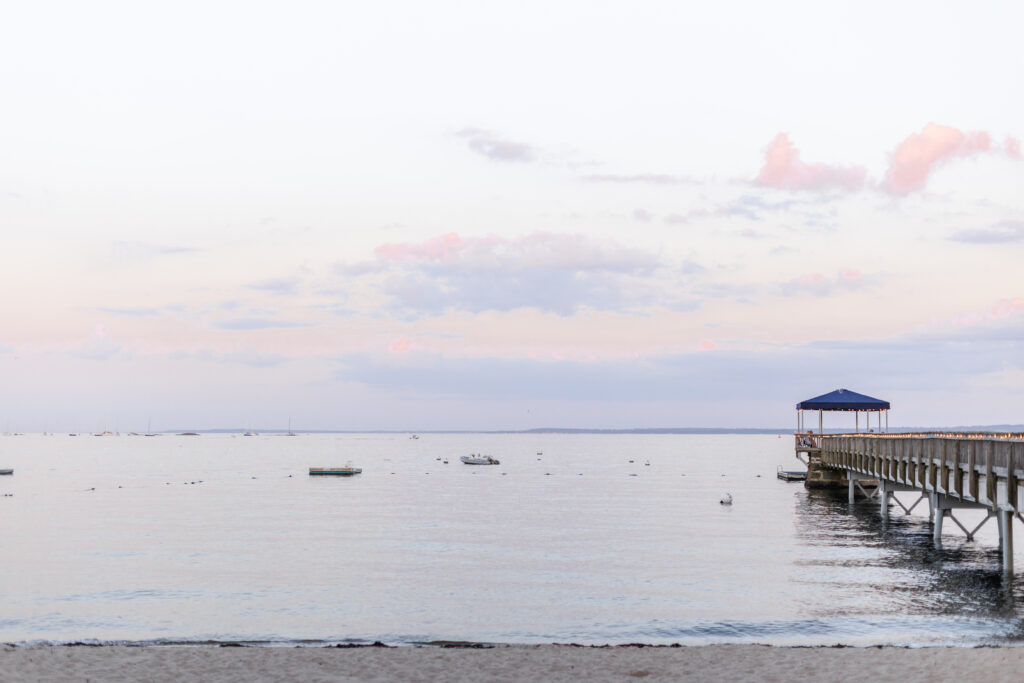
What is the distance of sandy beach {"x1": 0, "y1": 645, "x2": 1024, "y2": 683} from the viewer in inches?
763

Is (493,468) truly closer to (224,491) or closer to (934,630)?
(224,491)

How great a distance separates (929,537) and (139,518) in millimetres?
Answer: 51077

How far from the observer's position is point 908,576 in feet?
121

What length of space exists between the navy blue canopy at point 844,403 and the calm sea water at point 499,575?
26.1 feet

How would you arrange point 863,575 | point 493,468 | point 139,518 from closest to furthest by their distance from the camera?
point 863,575 < point 139,518 < point 493,468

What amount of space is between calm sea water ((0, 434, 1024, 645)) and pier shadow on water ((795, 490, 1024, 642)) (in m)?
0.13

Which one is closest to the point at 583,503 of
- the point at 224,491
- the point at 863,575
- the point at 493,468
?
the point at 224,491

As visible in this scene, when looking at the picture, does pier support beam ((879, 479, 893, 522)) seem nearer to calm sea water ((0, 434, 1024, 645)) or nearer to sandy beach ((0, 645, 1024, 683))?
calm sea water ((0, 434, 1024, 645))

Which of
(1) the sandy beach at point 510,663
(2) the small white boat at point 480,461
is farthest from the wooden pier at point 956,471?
(2) the small white boat at point 480,461

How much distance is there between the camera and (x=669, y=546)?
162 feet

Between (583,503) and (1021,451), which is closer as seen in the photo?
(1021,451)

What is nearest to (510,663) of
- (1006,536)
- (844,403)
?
(1006,536)

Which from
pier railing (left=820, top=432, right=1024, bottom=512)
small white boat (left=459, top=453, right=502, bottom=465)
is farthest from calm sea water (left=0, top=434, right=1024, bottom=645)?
small white boat (left=459, top=453, right=502, bottom=465)

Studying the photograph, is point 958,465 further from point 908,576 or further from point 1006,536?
point 908,576
